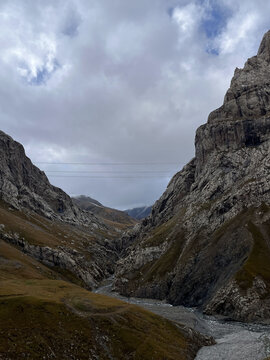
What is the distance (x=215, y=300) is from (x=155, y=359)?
178 feet

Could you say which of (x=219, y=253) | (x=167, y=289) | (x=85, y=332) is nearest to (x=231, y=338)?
(x=85, y=332)

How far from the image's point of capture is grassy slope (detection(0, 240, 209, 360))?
49.2 metres

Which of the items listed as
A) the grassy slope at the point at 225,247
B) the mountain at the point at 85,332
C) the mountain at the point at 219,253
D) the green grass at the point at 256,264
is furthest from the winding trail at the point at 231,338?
the green grass at the point at 256,264

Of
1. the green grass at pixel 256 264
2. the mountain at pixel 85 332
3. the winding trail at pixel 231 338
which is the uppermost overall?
the green grass at pixel 256 264

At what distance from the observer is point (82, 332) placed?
55.9 m

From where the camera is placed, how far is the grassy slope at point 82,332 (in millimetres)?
49156

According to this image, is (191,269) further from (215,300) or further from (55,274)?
(55,274)

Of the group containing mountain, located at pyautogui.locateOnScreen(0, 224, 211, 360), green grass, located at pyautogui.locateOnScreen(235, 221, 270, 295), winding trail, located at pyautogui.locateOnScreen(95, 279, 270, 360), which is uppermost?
green grass, located at pyautogui.locateOnScreen(235, 221, 270, 295)

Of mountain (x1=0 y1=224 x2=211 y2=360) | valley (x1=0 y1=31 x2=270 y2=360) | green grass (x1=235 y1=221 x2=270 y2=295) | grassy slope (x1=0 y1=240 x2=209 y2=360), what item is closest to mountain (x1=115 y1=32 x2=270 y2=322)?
green grass (x1=235 y1=221 x2=270 y2=295)

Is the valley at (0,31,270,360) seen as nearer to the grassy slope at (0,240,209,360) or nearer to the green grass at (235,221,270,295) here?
the grassy slope at (0,240,209,360)

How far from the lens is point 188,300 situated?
4530 inches

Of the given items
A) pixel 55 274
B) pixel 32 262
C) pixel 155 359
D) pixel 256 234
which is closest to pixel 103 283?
pixel 55 274

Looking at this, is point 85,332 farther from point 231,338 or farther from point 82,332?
point 231,338

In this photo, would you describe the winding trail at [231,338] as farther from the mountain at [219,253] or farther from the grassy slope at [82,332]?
the mountain at [219,253]
